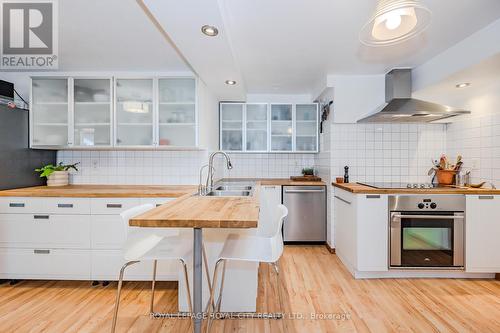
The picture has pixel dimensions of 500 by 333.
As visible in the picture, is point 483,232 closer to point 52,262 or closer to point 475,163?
point 475,163

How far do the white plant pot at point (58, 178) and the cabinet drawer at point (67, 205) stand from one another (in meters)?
0.69

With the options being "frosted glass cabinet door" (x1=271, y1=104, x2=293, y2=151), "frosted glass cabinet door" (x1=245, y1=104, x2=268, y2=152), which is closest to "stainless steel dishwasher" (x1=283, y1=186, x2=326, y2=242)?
"frosted glass cabinet door" (x1=271, y1=104, x2=293, y2=151)

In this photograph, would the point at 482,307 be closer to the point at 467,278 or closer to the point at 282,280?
the point at 467,278

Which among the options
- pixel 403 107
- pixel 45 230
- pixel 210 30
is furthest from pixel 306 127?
pixel 45 230

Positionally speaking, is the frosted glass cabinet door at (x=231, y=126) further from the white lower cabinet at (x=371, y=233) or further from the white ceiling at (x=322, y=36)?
the white lower cabinet at (x=371, y=233)

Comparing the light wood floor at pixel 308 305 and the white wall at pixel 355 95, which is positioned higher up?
the white wall at pixel 355 95

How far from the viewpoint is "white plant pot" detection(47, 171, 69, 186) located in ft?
10.1

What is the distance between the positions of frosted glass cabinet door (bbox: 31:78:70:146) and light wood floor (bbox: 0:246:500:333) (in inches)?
58.3

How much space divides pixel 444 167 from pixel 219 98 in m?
3.09

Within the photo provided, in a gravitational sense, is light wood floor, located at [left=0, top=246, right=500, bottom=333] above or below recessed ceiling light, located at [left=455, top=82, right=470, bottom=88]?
below

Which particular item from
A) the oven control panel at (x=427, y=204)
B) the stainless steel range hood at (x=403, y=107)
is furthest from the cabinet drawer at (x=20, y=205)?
the oven control panel at (x=427, y=204)

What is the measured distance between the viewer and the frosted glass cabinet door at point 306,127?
4133 millimetres

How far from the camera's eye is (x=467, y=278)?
273 cm

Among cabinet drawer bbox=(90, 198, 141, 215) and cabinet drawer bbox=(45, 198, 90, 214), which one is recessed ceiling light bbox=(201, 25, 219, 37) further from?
cabinet drawer bbox=(45, 198, 90, 214)
